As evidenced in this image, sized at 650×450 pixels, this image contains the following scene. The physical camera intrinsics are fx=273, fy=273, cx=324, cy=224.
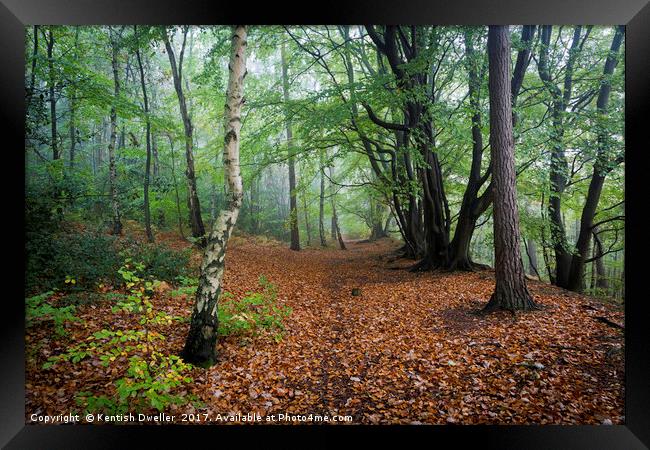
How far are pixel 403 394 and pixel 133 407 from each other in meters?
2.35

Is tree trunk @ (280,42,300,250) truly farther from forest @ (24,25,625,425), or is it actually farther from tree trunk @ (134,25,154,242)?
tree trunk @ (134,25,154,242)

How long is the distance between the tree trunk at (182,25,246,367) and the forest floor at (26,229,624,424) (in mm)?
216

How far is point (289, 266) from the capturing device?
6.82 meters

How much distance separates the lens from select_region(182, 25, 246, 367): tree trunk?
2.63m

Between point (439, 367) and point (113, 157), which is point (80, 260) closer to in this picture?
point (113, 157)

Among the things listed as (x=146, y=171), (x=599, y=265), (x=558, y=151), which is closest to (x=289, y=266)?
(x=146, y=171)

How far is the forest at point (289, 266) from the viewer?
7.87 ft

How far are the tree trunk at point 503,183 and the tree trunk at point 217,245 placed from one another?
3289 millimetres

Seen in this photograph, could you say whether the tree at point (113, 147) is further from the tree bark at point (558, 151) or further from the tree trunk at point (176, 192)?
the tree bark at point (558, 151)

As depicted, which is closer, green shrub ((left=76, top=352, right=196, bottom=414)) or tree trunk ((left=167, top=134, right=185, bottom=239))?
green shrub ((left=76, top=352, right=196, bottom=414))

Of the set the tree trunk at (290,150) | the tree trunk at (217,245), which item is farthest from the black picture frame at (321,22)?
the tree trunk at (290,150)

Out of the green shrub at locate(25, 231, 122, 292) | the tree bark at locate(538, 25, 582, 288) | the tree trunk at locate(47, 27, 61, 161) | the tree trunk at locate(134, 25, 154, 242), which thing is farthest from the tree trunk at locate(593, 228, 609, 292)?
the tree trunk at locate(47, 27, 61, 161)

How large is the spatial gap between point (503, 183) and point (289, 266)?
483cm

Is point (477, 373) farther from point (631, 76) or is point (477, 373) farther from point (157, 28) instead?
point (157, 28)
